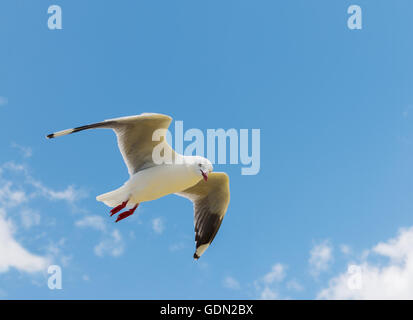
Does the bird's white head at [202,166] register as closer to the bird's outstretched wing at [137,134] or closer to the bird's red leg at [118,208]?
the bird's outstretched wing at [137,134]

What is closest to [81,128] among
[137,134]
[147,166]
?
[137,134]

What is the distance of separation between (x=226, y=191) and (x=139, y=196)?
1.40m

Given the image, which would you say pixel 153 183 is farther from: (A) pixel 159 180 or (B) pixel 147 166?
(B) pixel 147 166

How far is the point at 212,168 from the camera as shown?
7.17 m

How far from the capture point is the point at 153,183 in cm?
712

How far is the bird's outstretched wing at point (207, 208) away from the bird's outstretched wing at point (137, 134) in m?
1.07

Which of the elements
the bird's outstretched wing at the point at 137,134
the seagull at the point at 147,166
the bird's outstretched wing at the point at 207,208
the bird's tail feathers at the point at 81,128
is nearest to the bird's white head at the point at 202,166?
the seagull at the point at 147,166

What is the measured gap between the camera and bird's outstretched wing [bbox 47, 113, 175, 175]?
672 cm

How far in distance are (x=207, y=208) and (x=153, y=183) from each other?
51.5 inches

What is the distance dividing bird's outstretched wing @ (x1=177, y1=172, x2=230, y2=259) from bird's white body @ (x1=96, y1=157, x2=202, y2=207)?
83cm

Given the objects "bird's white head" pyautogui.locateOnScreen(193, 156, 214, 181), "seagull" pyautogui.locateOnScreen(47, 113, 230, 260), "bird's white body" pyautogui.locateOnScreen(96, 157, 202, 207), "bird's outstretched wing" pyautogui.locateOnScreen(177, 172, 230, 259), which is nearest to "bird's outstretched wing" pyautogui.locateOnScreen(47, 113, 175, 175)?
"seagull" pyautogui.locateOnScreen(47, 113, 230, 260)

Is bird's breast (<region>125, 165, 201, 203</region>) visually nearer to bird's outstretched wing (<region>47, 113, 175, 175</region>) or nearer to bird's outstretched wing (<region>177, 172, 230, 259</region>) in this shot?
bird's outstretched wing (<region>47, 113, 175, 175</region>)
